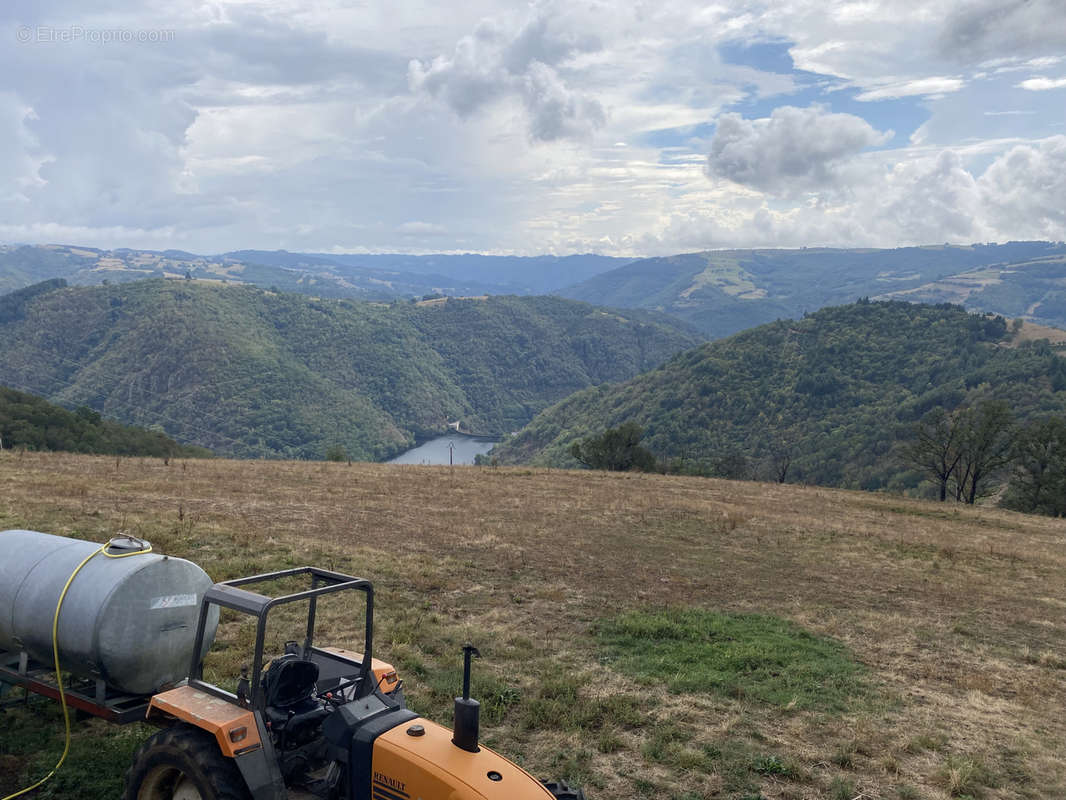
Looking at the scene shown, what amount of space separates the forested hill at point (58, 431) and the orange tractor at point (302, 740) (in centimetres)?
4244

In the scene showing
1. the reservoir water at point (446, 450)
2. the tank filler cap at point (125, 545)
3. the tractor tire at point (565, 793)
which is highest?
the tank filler cap at point (125, 545)

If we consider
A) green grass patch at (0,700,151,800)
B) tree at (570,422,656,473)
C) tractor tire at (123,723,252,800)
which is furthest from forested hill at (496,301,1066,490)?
tractor tire at (123,723,252,800)

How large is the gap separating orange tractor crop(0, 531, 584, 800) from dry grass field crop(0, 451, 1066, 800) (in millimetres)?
1738

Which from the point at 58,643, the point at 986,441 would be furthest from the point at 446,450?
the point at 58,643

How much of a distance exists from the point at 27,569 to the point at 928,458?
156ft

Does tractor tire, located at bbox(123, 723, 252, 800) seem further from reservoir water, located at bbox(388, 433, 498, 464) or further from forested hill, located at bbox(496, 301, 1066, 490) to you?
reservoir water, located at bbox(388, 433, 498, 464)

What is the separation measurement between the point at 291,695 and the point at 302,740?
0.38m

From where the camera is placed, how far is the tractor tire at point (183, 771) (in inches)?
209

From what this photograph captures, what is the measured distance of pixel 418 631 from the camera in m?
11.4

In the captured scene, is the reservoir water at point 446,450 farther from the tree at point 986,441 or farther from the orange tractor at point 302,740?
the orange tractor at point 302,740

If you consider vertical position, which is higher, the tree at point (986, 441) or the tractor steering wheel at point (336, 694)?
the tractor steering wheel at point (336, 694)

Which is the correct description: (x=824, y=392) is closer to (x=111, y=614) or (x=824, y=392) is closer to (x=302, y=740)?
(x=302, y=740)

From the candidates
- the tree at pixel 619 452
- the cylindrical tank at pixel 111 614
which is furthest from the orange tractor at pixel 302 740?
the tree at pixel 619 452

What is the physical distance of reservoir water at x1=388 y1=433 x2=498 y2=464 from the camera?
157 meters
